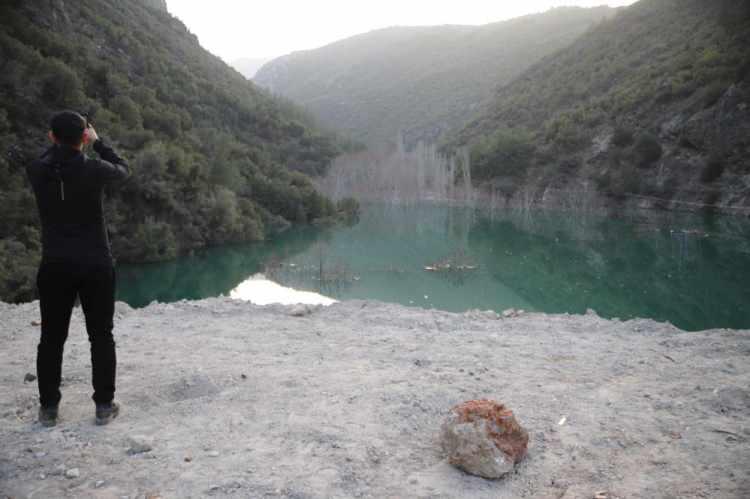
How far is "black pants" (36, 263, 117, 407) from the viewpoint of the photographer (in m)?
3.62

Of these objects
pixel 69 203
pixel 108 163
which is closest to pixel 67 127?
pixel 108 163

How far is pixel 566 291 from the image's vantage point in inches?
718

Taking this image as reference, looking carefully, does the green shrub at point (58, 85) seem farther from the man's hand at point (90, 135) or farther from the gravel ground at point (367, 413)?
the man's hand at point (90, 135)

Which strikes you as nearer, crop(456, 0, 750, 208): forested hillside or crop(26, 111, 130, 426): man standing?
crop(26, 111, 130, 426): man standing

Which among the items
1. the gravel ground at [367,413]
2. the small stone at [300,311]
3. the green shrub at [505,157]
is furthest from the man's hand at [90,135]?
the green shrub at [505,157]

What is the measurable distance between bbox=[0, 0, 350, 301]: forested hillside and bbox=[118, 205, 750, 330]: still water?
181cm

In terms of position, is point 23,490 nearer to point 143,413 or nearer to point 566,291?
point 143,413

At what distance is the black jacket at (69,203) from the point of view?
3.62 meters

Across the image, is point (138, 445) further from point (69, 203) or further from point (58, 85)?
point (58, 85)

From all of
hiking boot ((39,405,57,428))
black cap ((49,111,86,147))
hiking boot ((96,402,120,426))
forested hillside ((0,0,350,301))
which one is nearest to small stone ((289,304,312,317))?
hiking boot ((96,402,120,426))

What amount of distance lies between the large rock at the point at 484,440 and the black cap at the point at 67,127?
305 cm

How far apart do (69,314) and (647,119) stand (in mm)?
50834

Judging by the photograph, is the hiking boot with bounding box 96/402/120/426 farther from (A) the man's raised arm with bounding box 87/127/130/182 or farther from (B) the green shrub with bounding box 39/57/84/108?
(B) the green shrub with bounding box 39/57/84/108

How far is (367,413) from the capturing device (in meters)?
4.39
